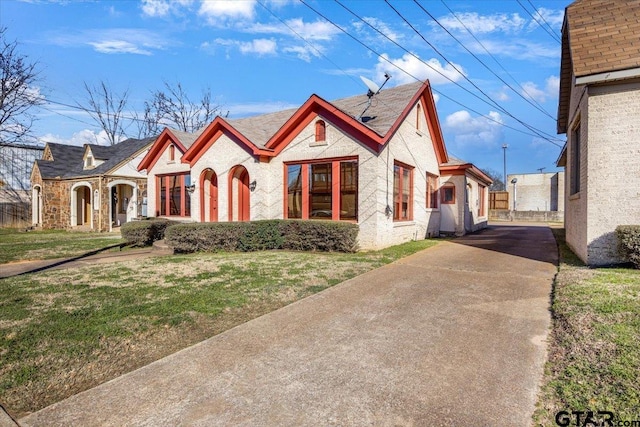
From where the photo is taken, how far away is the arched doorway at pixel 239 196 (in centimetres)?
1516

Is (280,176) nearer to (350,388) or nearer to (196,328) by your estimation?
(196,328)

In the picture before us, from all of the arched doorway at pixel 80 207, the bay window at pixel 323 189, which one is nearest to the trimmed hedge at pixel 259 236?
the bay window at pixel 323 189

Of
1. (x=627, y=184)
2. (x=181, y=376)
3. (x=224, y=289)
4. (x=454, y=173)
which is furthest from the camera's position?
(x=454, y=173)

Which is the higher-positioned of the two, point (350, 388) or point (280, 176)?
point (280, 176)

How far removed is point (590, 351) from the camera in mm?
3619

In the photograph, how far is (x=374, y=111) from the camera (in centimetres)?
1337

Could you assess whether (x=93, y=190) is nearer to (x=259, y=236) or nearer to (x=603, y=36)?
(x=259, y=236)

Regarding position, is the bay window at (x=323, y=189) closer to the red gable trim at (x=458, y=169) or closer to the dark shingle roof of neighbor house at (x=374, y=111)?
the dark shingle roof of neighbor house at (x=374, y=111)

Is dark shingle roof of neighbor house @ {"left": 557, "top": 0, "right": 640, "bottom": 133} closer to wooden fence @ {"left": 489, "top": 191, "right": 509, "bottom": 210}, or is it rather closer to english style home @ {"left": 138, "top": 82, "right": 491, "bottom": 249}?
english style home @ {"left": 138, "top": 82, "right": 491, "bottom": 249}

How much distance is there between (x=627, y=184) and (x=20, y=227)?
3418cm

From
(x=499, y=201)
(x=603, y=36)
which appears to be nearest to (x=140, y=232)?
(x=603, y=36)

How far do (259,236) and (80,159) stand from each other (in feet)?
83.0

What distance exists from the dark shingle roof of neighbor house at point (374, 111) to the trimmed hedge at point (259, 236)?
353 centimetres

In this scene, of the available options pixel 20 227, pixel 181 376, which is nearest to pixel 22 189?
pixel 20 227
